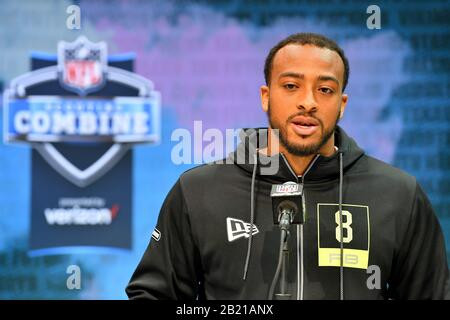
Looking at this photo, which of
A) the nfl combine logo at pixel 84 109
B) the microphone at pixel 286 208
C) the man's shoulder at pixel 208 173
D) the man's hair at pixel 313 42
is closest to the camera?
the microphone at pixel 286 208

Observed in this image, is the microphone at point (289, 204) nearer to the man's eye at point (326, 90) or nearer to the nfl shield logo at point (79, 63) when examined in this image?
the man's eye at point (326, 90)

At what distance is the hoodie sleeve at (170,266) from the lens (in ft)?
6.87

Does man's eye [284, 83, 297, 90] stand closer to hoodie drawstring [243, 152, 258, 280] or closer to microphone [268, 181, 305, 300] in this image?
hoodie drawstring [243, 152, 258, 280]

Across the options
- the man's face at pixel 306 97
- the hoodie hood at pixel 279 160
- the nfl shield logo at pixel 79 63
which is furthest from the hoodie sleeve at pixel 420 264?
the nfl shield logo at pixel 79 63

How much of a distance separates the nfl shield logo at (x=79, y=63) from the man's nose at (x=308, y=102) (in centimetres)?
176

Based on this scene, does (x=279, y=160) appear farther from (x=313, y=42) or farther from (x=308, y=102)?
(x=313, y=42)

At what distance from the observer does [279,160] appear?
2.21 metres

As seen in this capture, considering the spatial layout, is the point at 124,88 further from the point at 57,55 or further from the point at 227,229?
the point at 227,229

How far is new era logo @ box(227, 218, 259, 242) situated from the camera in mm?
2113

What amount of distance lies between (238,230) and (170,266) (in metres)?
0.23

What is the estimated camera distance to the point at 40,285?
11.7 feet

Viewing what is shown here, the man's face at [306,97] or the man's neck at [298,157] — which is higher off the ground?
the man's face at [306,97]

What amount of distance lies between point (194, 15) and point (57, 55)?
0.71 m

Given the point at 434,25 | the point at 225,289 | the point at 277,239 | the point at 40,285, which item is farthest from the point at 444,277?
the point at 40,285
